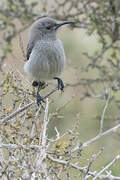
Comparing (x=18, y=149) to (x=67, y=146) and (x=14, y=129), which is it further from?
(x=67, y=146)

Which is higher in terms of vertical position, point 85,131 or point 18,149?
point 18,149

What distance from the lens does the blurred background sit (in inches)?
121

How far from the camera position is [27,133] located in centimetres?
257

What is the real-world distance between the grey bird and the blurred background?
14cm

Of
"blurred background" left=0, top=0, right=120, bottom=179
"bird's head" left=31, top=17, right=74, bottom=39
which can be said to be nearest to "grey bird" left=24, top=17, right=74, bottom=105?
"bird's head" left=31, top=17, right=74, bottom=39

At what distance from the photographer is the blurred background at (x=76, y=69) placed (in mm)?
3085

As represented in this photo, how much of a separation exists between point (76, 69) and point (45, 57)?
3.18 feet

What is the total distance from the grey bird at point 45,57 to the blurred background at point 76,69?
14 cm

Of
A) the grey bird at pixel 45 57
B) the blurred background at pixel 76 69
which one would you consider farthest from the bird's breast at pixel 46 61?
the blurred background at pixel 76 69

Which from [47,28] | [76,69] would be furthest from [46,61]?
[76,69]

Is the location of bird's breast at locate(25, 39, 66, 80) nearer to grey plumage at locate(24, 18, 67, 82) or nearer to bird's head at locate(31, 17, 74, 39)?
grey plumage at locate(24, 18, 67, 82)

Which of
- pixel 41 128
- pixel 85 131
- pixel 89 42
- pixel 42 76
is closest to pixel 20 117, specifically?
pixel 41 128

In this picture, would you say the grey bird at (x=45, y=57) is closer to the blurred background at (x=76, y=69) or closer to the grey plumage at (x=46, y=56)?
the grey plumage at (x=46, y=56)

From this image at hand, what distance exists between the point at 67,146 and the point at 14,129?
0.34m
